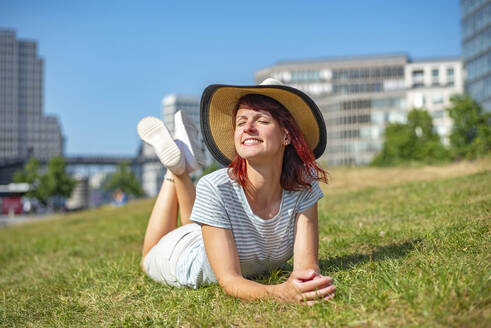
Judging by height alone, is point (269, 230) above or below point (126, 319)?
above

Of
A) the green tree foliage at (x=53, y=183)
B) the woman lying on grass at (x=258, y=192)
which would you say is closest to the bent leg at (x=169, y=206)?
the woman lying on grass at (x=258, y=192)

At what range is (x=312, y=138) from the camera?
4.12 m

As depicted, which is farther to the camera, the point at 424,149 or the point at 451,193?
the point at 424,149

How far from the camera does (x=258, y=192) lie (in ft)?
12.8

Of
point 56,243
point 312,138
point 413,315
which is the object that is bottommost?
point 56,243

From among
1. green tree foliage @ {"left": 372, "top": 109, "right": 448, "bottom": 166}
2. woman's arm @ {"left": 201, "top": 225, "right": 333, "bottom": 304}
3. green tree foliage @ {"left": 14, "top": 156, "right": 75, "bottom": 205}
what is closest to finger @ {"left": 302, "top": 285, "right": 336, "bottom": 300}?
woman's arm @ {"left": 201, "top": 225, "right": 333, "bottom": 304}

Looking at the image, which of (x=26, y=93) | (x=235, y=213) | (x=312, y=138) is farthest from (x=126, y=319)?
(x=26, y=93)

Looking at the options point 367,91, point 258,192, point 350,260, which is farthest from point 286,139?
point 367,91

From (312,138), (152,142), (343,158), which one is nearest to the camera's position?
(312,138)

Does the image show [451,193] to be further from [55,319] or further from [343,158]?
[343,158]

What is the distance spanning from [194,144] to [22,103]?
174862mm

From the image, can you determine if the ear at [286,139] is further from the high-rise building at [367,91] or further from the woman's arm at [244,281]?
the high-rise building at [367,91]

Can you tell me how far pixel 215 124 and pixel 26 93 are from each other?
17757cm

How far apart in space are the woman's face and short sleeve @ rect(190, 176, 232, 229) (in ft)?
1.10
